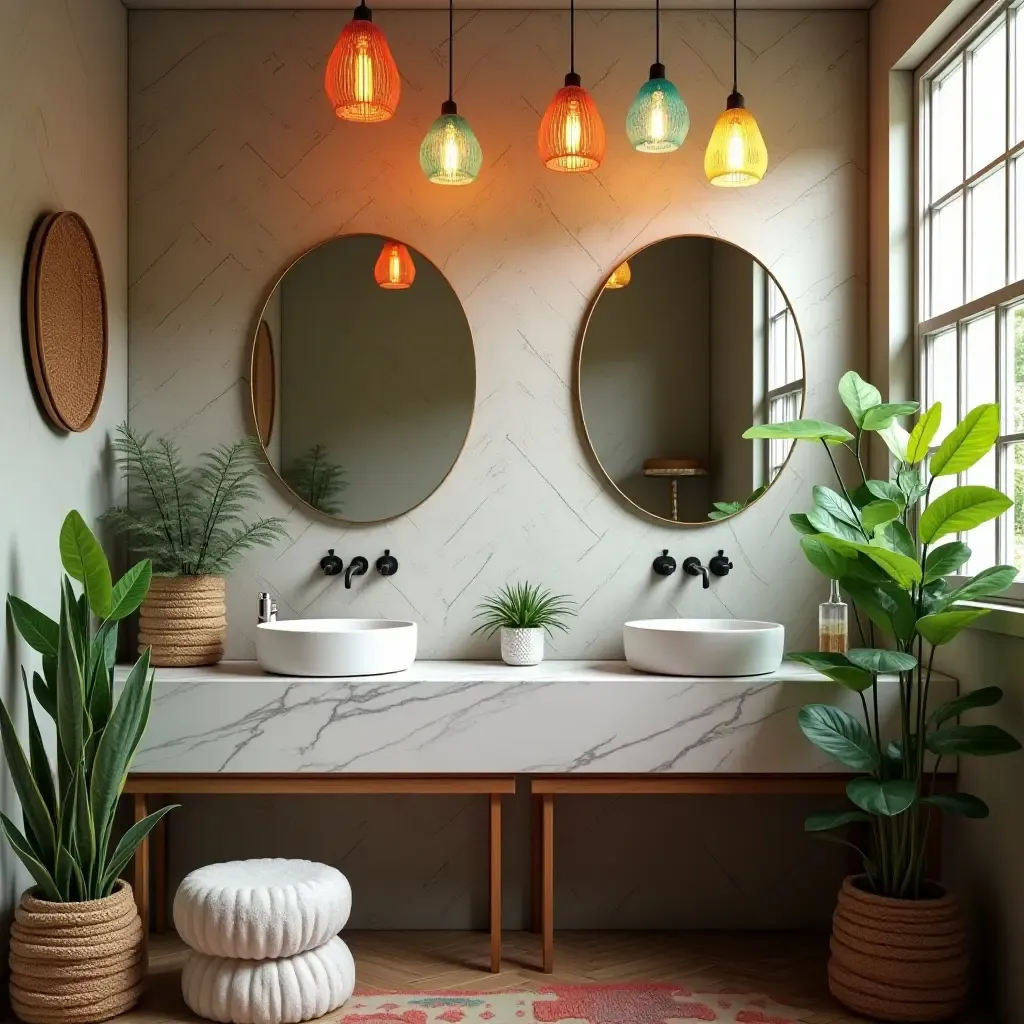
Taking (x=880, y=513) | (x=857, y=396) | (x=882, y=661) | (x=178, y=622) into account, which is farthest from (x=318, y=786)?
(x=857, y=396)

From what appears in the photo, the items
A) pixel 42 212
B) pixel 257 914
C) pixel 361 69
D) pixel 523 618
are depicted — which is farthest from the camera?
pixel 523 618

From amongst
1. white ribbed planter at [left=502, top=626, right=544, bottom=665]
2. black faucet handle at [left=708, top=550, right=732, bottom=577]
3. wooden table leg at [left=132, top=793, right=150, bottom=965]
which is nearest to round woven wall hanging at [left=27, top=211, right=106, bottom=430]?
wooden table leg at [left=132, top=793, right=150, bottom=965]

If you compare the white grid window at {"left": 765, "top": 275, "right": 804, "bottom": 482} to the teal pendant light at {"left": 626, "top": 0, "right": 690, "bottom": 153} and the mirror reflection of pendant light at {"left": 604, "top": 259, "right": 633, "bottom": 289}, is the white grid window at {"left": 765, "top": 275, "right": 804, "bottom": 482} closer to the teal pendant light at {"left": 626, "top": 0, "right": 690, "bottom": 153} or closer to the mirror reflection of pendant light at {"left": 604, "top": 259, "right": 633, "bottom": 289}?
the mirror reflection of pendant light at {"left": 604, "top": 259, "right": 633, "bottom": 289}

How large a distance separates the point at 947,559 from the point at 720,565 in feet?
2.91

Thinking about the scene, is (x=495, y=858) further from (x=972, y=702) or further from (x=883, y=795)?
(x=972, y=702)

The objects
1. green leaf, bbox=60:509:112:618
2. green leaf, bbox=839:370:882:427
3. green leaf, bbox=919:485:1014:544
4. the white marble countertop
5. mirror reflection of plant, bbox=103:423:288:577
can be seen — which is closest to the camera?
green leaf, bbox=919:485:1014:544

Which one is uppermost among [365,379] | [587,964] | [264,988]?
[365,379]

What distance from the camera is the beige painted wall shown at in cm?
263

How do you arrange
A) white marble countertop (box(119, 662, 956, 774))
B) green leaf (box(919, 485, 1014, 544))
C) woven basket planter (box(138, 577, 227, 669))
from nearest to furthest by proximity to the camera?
1. green leaf (box(919, 485, 1014, 544))
2. white marble countertop (box(119, 662, 956, 774))
3. woven basket planter (box(138, 577, 227, 669))

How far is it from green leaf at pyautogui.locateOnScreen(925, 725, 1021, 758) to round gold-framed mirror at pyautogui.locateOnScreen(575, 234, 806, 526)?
1054mm

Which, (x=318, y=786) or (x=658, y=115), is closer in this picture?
(x=658, y=115)

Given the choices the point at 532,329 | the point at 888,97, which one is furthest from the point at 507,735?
the point at 888,97

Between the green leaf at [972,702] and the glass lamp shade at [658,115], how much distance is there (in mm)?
1541

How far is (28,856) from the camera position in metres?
2.53
